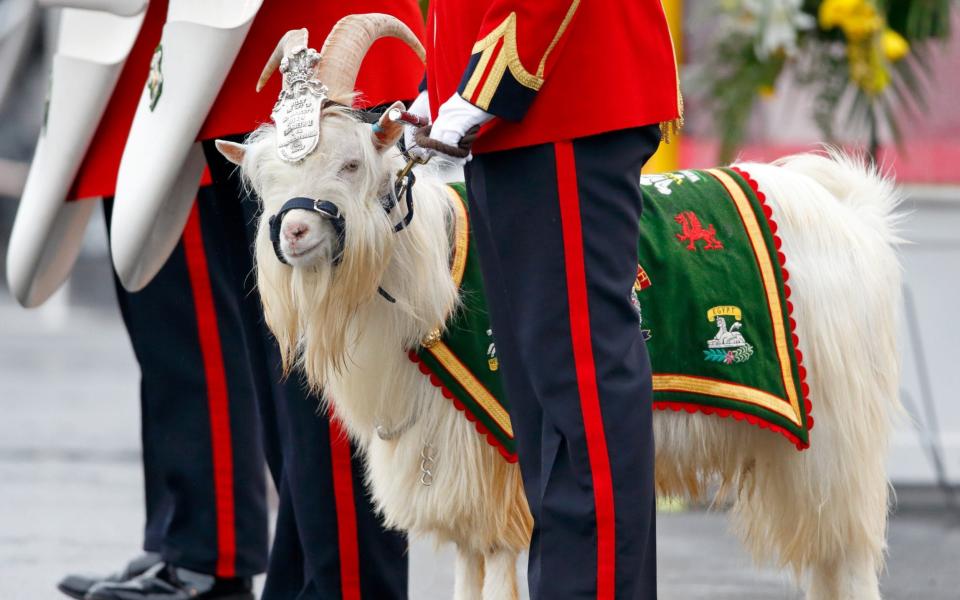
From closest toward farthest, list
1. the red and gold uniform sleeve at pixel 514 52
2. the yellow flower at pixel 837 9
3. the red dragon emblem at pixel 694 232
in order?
the red and gold uniform sleeve at pixel 514 52, the red dragon emblem at pixel 694 232, the yellow flower at pixel 837 9

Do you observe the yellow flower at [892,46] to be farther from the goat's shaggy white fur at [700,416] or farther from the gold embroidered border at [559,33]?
the gold embroidered border at [559,33]

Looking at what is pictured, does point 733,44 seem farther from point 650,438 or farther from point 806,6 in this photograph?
point 650,438

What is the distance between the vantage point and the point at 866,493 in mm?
3498

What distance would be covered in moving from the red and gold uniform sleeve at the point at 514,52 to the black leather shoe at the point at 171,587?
1979mm

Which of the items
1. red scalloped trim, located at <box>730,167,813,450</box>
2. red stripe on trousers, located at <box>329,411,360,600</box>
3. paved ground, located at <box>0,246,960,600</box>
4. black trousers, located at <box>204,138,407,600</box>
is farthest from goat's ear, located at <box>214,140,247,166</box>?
paved ground, located at <box>0,246,960,600</box>

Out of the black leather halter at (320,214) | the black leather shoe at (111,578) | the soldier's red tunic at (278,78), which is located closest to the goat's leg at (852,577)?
the black leather halter at (320,214)

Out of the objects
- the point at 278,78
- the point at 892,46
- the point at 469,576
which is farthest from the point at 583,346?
the point at 892,46

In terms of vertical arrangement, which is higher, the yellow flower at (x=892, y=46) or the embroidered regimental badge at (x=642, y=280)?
the yellow flower at (x=892, y=46)

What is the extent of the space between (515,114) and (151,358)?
1.84m

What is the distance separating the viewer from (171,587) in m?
4.22

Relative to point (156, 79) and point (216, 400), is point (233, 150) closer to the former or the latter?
point (156, 79)

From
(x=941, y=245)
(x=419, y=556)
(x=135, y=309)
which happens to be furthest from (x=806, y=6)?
(x=135, y=309)

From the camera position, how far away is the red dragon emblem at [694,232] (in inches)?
138

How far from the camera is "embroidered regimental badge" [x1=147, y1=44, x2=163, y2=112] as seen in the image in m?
3.61
